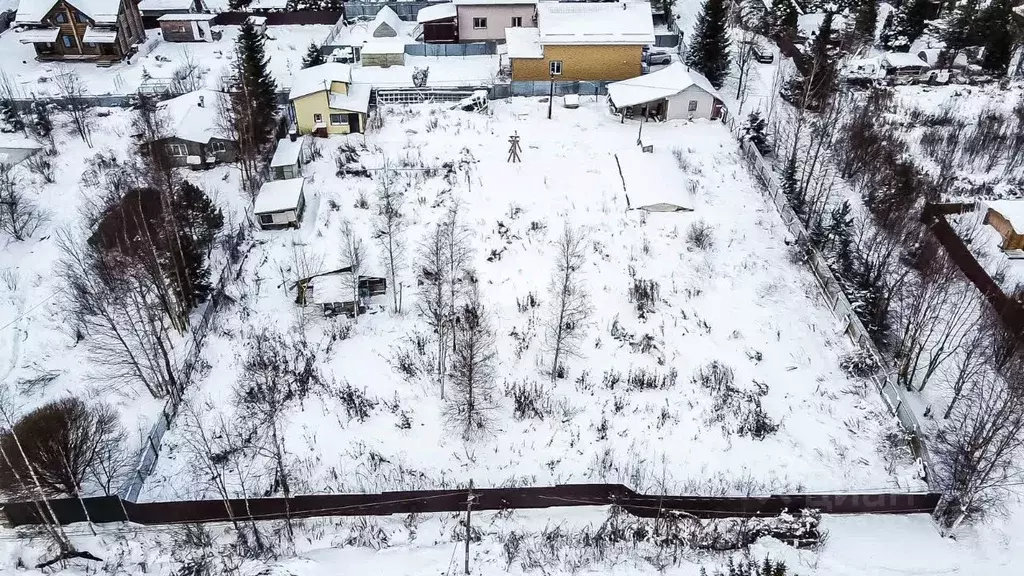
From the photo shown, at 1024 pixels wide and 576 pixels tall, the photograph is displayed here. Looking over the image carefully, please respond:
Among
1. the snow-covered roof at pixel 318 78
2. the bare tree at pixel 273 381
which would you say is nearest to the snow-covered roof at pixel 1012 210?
the bare tree at pixel 273 381

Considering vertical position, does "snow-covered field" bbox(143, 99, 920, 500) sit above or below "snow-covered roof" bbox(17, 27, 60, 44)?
below

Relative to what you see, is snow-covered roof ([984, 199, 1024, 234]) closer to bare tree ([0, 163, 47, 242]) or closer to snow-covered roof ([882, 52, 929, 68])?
snow-covered roof ([882, 52, 929, 68])

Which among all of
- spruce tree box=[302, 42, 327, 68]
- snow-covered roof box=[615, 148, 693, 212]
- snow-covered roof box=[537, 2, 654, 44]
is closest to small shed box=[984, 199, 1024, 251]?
snow-covered roof box=[615, 148, 693, 212]

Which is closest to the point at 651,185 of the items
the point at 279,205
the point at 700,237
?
the point at 700,237

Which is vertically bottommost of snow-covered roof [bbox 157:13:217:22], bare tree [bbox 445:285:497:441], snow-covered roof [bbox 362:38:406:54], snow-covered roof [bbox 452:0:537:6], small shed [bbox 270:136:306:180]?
bare tree [bbox 445:285:497:441]

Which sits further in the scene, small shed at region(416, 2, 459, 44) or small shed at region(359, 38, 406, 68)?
small shed at region(416, 2, 459, 44)

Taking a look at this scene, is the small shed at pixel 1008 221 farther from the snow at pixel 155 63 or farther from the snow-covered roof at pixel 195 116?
the snow at pixel 155 63

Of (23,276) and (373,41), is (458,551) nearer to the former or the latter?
(23,276)

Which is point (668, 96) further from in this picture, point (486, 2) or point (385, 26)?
point (385, 26)
